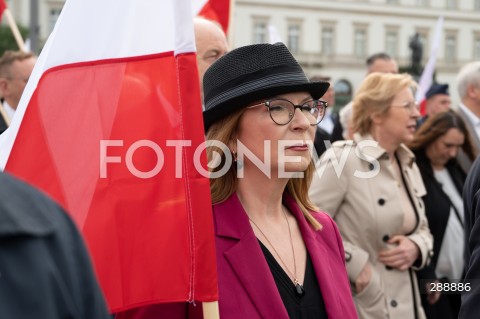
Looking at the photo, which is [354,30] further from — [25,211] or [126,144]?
[25,211]

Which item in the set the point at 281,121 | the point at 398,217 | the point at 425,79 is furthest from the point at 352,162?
the point at 425,79

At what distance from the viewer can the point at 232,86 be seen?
2.43 m

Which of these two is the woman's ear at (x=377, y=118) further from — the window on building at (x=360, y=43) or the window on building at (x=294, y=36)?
the window on building at (x=360, y=43)

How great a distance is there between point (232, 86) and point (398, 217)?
70.1 inches

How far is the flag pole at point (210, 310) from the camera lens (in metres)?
2.03

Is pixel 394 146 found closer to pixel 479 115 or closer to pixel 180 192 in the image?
pixel 479 115

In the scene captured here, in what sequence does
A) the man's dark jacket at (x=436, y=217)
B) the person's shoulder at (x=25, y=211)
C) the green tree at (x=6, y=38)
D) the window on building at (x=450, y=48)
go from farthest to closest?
the window on building at (x=450, y=48) < the green tree at (x=6, y=38) < the man's dark jacket at (x=436, y=217) < the person's shoulder at (x=25, y=211)

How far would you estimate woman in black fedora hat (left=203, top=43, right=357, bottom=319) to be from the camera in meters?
2.30

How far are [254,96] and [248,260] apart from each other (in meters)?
0.50

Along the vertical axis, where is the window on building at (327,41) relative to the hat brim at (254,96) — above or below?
above

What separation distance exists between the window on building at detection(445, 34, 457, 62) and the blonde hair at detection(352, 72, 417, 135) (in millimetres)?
55203

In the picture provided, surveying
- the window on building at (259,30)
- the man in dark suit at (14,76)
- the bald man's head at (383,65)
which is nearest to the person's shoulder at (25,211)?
the man in dark suit at (14,76)

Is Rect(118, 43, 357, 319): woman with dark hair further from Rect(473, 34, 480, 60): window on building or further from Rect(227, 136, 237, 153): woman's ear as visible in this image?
Rect(473, 34, 480, 60): window on building

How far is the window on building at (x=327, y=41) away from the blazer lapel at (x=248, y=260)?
5376 cm
